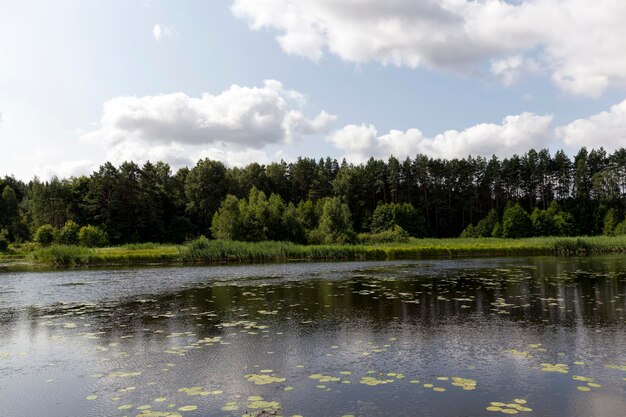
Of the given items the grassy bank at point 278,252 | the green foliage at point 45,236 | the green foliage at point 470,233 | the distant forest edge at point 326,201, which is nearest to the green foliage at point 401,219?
the distant forest edge at point 326,201

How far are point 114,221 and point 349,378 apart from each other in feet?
251

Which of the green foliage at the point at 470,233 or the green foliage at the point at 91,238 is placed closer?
the green foliage at the point at 91,238

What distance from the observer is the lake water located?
697cm

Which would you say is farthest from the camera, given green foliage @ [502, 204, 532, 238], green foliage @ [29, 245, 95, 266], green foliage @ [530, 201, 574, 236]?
green foliage @ [530, 201, 574, 236]

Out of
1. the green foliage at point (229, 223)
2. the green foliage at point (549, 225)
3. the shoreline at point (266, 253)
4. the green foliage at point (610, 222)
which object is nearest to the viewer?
the shoreline at point (266, 253)

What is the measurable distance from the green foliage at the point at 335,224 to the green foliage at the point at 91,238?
3076 cm

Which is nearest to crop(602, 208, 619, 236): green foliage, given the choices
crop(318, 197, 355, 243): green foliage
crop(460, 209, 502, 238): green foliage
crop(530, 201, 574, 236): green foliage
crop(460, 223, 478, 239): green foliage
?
crop(530, 201, 574, 236): green foliage

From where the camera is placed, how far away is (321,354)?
9.78 metres

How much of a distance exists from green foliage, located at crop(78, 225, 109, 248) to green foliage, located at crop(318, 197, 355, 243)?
101 ft

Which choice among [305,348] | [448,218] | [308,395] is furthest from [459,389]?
[448,218]

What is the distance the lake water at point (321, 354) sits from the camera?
6969mm

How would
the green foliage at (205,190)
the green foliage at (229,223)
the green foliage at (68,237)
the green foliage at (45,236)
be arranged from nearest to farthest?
the green foliage at (229,223) → the green foliage at (45,236) → the green foliage at (68,237) → the green foliage at (205,190)

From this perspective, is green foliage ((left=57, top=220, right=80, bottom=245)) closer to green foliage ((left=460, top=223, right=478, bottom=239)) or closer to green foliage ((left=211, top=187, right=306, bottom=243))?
green foliage ((left=211, top=187, right=306, bottom=243))

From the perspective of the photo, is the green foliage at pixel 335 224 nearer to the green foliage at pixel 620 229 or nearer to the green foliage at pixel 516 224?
the green foliage at pixel 516 224
